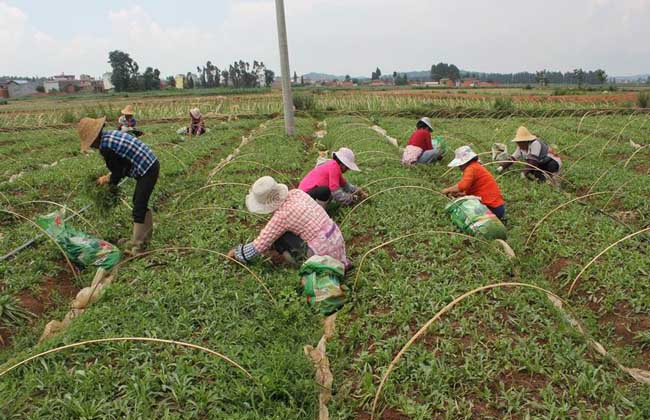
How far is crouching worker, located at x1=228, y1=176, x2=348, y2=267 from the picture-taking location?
13.7 ft

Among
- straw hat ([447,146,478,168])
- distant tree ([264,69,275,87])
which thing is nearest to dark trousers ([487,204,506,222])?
straw hat ([447,146,478,168])

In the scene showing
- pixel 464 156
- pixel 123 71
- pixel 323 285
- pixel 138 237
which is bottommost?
pixel 323 285

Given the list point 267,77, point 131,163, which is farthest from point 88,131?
point 267,77

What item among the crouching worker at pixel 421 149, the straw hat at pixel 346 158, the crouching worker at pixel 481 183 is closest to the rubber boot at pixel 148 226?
the straw hat at pixel 346 158

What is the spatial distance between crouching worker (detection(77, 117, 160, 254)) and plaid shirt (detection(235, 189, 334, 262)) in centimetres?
179

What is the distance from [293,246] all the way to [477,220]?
244 cm

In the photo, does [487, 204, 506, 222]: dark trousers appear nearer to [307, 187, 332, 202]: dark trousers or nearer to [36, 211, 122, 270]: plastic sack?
[307, 187, 332, 202]: dark trousers

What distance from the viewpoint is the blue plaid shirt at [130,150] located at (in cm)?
492

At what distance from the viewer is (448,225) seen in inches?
215

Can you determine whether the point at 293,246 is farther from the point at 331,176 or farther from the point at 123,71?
the point at 123,71

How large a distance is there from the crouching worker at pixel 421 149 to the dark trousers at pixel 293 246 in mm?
4940

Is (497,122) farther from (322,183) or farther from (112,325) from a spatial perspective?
(112,325)

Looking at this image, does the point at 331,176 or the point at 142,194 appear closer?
the point at 142,194

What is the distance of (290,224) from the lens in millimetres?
4215
